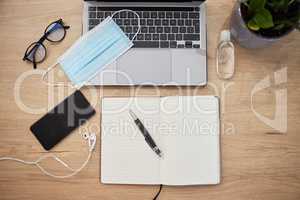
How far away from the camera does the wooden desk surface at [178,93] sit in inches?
34.6

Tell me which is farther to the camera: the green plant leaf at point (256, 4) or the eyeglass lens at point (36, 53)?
the eyeglass lens at point (36, 53)

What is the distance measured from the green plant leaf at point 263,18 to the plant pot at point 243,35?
0.04 metres

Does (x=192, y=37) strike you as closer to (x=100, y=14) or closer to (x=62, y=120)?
(x=100, y=14)

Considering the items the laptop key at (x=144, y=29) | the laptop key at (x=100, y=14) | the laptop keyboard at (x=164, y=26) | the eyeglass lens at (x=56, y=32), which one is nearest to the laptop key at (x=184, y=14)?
the laptop keyboard at (x=164, y=26)

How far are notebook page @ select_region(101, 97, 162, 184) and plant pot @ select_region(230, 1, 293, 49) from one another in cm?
26

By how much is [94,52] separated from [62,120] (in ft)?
0.64

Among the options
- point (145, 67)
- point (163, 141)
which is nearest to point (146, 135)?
point (163, 141)

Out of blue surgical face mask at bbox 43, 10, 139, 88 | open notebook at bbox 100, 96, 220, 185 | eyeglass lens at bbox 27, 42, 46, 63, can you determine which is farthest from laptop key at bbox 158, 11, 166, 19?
eyeglass lens at bbox 27, 42, 46, 63

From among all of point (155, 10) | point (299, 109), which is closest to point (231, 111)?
point (299, 109)

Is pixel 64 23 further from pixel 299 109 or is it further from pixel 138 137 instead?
pixel 299 109

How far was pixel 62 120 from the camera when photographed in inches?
35.4

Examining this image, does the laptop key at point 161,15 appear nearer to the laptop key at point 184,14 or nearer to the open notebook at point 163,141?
the laptop key at point 184,14

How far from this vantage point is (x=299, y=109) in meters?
0.90

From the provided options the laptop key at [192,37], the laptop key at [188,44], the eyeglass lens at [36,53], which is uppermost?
the laptop key at [192,37]
